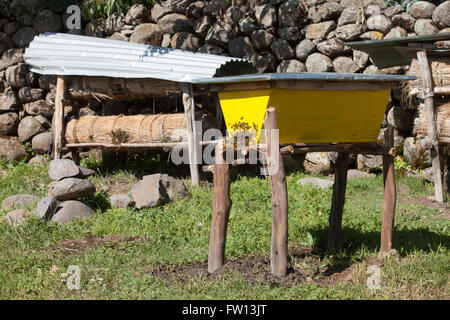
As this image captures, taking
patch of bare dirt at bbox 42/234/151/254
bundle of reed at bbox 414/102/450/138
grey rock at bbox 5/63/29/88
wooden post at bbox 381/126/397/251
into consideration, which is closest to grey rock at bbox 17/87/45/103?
grey rock at bbox 5/63/29/88

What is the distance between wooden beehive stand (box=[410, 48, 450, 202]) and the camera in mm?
7758

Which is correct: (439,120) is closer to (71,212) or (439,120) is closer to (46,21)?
(71,212)

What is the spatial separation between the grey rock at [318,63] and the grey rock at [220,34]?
148 cm

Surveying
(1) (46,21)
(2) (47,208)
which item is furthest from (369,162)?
(1) (46,21)

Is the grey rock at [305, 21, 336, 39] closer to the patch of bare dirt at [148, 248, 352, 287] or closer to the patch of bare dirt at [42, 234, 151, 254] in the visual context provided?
the patch of bare dirt at [42, 234, 151, 254]

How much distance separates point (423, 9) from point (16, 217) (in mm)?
6670

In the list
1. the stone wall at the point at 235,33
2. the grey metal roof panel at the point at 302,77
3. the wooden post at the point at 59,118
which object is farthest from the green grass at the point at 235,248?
the stone wall at the point at 235,33

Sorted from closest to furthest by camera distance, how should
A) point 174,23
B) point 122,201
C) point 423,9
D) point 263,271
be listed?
A: point 263,271 → point 122,201 → point 423,9 → point 174,23

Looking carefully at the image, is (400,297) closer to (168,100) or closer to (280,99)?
(280,99)

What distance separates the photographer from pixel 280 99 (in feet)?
14.9

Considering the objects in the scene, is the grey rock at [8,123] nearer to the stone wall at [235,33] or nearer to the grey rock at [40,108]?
the stone wall at [235,33]

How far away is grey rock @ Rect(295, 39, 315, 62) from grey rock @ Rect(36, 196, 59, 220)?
193 inches

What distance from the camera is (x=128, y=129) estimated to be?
9.21m

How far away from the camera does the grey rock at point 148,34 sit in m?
10.7
